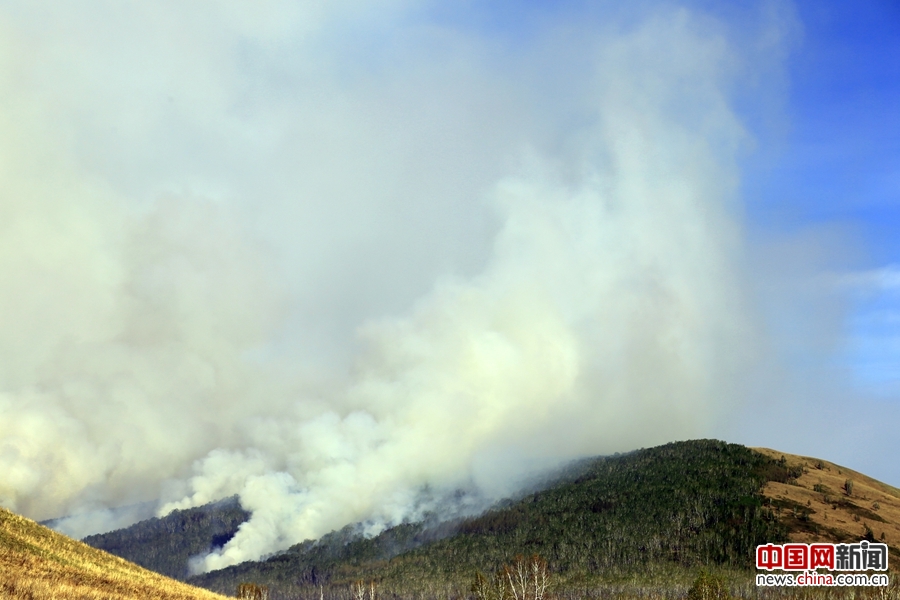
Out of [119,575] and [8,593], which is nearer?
[8,593]

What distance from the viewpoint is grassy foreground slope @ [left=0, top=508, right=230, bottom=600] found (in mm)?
41656

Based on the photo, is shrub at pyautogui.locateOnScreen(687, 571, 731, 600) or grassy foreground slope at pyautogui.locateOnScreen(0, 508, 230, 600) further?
shrub at pyautogui.locateOnScreen(687, 571, 731, 600)

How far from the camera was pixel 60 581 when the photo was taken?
48594 mm

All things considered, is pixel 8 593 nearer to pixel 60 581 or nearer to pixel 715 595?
pixel 60 581

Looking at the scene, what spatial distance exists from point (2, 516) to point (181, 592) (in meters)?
26.5

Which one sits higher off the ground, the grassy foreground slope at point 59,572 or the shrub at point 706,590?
the grassy foreground slope at point 59,572

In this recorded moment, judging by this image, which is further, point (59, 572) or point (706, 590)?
point (706, 590)

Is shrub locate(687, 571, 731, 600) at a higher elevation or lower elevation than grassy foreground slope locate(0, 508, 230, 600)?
lower

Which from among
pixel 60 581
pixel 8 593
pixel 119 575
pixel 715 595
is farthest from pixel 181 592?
pixel 715 595

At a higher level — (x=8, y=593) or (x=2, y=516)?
(x=2, y=516)

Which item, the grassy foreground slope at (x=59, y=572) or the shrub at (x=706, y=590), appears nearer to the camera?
the grassy foreground slope at (x=59, y=572)

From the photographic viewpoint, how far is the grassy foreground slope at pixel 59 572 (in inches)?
1640

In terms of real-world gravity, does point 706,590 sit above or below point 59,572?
below

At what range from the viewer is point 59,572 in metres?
53.3
